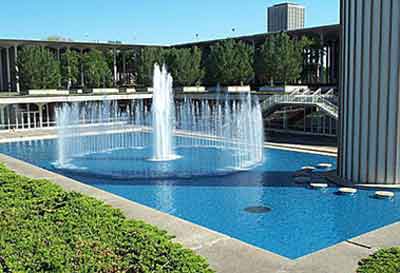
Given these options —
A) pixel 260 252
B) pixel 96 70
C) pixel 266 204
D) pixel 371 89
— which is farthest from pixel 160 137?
pixel 96 70

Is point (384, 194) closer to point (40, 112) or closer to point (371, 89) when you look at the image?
point (371, 89)

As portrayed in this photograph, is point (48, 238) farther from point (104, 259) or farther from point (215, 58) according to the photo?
point (215, 58)

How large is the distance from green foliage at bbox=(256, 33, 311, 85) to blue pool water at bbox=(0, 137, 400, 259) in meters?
20.4

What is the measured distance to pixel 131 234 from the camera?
6.08m

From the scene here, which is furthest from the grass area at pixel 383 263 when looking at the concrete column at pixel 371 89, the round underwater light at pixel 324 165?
the round underwater light at pixel 324 165

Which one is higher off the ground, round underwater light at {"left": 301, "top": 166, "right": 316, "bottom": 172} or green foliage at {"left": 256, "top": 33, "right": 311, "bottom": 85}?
green foliage at {"left": 256, "top": 33, "right": 311, "bottom": 85}

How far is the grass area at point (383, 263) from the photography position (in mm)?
5244

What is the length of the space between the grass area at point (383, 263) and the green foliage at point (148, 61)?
138 ft

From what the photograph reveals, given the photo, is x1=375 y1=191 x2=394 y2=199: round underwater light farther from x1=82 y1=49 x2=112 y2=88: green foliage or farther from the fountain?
x1=82 y1=49 x2=112 y2=88: green foliage

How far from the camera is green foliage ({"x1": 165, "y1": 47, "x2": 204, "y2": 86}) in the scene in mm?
45125

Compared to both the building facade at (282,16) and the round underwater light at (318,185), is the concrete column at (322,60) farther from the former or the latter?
the building facade at (282,16)

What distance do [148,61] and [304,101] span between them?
2323 cm

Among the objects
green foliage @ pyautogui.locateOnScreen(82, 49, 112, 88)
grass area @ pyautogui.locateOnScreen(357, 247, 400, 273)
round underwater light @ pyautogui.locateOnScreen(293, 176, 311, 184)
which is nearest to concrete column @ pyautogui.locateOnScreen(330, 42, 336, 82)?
green foliage @ pyautogui.locateOnScreen(82, 49, 112, 88)

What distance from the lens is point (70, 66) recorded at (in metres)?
46.3
